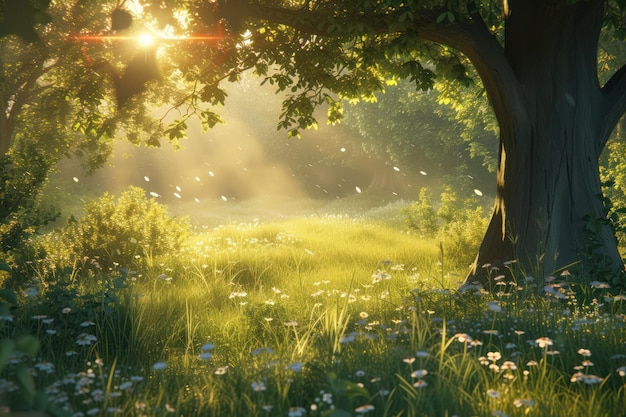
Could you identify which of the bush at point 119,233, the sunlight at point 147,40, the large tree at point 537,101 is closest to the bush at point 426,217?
the bush at point 119,233

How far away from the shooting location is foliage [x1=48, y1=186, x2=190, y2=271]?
12578mm

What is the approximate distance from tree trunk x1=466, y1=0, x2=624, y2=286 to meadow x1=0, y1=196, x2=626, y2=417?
1013mm

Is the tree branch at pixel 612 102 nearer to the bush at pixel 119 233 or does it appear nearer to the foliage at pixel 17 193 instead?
the bush at pixel 119 233

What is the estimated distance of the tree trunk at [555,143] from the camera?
8172 millimetres

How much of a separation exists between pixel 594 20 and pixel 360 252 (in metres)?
7.25

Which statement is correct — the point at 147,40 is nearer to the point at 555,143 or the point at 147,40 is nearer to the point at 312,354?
the point at 555,143

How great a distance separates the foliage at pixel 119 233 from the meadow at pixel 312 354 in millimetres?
4082

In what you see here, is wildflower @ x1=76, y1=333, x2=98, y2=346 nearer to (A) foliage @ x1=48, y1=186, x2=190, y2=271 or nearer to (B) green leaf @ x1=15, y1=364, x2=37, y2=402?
(B) green leaf @ x1=15, y1=364, x2=37, y2=402

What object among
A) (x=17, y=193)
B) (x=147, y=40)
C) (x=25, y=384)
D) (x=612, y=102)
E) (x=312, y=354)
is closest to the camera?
(x=25, y=384)

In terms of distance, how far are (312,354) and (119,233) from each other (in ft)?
32.0

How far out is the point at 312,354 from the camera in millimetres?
4090

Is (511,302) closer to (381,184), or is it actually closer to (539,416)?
(539,416)

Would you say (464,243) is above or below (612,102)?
below

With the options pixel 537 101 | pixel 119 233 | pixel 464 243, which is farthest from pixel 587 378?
pixel 119 233
